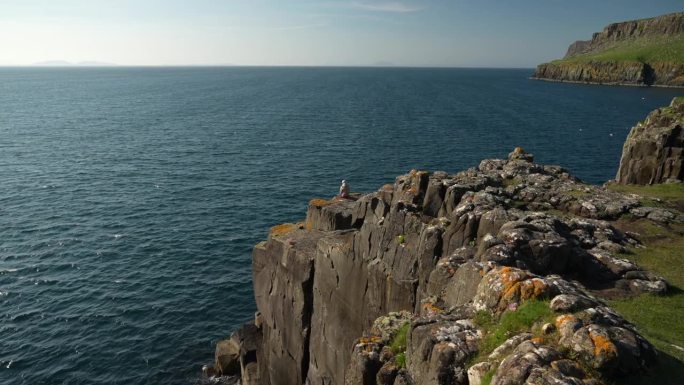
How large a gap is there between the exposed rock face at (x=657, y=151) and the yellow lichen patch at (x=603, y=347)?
3551cm

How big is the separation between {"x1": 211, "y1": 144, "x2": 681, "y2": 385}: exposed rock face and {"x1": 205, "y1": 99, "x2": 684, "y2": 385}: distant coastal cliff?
Result: 2.7 inches

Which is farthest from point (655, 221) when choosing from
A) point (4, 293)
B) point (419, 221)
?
point (4, 293)

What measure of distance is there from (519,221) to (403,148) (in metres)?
80.3

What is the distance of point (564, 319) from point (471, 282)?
17.4 ft

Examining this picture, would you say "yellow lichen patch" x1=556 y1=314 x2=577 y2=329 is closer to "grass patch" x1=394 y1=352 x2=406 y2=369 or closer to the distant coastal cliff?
the distant coastal cliff

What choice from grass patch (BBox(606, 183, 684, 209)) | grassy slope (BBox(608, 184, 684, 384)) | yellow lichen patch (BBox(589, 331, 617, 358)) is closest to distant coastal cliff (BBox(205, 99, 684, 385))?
yellow lichen patch (BBox(589, 331, 617, 358))

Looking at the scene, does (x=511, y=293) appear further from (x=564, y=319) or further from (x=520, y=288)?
(x=564, y=319)

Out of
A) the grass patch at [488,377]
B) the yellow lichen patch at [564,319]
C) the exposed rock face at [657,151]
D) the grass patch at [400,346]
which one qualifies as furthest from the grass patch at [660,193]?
the grass patch at [488,377]

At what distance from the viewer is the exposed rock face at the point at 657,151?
137 feet

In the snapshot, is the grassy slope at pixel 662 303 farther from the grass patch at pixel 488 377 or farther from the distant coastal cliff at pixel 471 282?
the grass patch at pixel 488 377

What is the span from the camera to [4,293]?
156 feet

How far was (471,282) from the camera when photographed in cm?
1914

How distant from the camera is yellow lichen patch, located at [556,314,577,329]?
546 inches

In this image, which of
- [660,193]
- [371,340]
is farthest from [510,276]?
[660,193]
